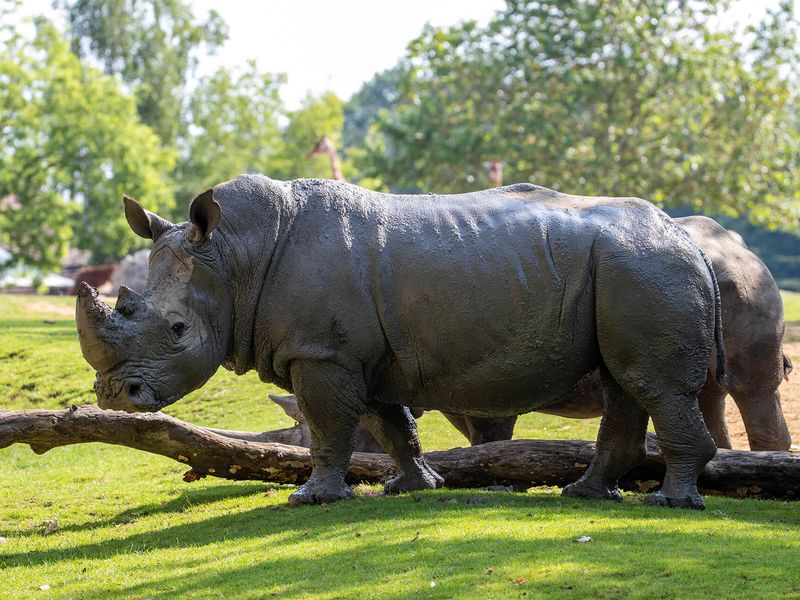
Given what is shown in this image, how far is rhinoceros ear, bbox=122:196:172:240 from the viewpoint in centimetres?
941

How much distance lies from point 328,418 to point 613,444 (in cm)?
221

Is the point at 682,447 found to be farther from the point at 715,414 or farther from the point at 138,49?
the point at 138,49

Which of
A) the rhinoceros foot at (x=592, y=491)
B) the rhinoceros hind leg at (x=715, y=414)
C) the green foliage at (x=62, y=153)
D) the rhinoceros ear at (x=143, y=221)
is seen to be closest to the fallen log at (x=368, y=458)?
the rhinoceros foot at (x=592, y=491)

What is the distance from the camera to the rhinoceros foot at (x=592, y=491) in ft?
32.0

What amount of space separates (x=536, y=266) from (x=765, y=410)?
11.1 ft

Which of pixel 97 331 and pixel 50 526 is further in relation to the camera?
pixel 50 526

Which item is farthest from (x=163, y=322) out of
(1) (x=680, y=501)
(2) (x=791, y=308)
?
(2) (x=791, y=308)

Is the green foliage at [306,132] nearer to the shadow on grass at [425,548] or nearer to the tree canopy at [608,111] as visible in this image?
the tree canopy at [608,111]

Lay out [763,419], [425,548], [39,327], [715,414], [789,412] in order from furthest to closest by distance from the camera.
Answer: [39,327] < [789,412] < [715,414] < [763,419] < [425,548]

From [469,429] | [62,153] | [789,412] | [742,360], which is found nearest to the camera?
[742,360]

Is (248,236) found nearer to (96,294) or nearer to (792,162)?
(96,294)

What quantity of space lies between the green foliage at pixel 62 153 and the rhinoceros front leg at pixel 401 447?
40.6 metres

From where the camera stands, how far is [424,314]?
9.46m

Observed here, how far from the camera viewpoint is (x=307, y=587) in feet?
23.5
